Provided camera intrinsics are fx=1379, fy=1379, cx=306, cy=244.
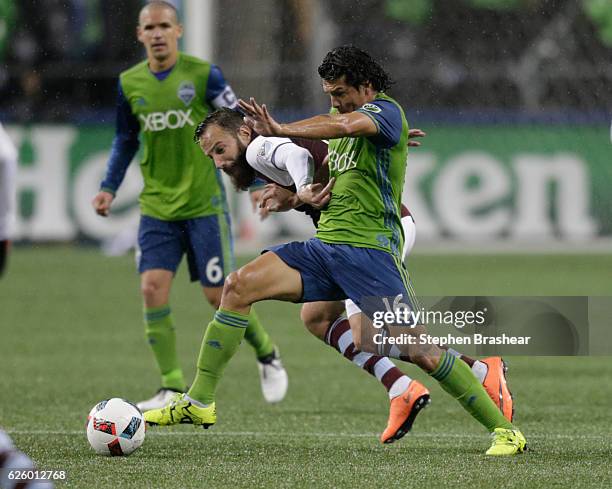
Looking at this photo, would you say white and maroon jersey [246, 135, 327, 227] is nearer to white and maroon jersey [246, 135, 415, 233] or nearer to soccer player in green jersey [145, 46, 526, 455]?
white and maroon jersey [246, 135, 415, 233]

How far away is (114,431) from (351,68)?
1.92m

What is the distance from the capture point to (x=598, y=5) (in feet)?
55.4

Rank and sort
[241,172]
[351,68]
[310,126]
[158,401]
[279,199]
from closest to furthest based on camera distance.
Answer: [310,126]
[351,68]
[279,199]
[241,172]
[158,401]

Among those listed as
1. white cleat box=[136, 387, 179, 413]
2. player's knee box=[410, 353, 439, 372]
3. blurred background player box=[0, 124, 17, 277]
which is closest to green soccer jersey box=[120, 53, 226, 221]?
white cleat box=[136, 387, 179, 413]

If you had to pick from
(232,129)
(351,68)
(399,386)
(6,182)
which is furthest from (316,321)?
(6,182)

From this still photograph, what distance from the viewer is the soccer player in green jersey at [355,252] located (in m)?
6.11

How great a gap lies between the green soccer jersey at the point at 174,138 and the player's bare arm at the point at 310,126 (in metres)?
2.23

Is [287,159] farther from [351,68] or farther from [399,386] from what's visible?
[399,386]

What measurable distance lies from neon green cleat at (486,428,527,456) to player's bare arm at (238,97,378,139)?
150 cm

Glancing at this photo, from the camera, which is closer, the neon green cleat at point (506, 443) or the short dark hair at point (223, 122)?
the neon green cleat at point (506, 443)

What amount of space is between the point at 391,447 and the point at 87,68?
544 inches

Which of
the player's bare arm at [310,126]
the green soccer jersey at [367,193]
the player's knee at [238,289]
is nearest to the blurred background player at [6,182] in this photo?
the player's bare arm at [310,126]

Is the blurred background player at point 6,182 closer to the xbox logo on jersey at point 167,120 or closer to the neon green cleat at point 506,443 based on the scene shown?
the neon green cleat at point 506,443

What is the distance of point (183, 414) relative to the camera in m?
6.31
